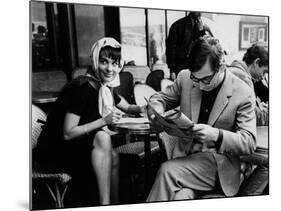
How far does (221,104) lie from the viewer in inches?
136

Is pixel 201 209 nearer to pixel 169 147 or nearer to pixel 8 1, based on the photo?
pixel 169 147

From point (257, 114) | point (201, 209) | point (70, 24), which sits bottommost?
point (201, 209)

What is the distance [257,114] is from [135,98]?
1.15 m

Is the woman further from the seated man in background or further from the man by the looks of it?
the seated man in background

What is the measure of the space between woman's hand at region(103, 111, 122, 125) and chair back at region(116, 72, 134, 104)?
0.49ft

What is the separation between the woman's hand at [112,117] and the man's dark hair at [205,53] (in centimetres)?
75

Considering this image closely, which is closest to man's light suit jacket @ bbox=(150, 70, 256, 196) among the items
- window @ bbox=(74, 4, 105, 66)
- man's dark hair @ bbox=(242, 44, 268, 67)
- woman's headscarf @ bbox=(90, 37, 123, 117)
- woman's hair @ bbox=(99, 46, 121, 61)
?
man's dark hair @ bbox=(242, 44, 268, 67)

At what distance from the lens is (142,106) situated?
134 inches

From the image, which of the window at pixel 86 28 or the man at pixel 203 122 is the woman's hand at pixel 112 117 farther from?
the window at pixel 86 28

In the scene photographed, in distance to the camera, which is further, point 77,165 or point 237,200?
point 237,200

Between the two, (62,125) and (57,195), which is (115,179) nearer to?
(57,195)

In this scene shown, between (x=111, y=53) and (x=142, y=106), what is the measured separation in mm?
523

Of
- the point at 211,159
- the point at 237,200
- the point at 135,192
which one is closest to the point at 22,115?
the point at 135,192

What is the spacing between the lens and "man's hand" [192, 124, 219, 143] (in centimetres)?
346
